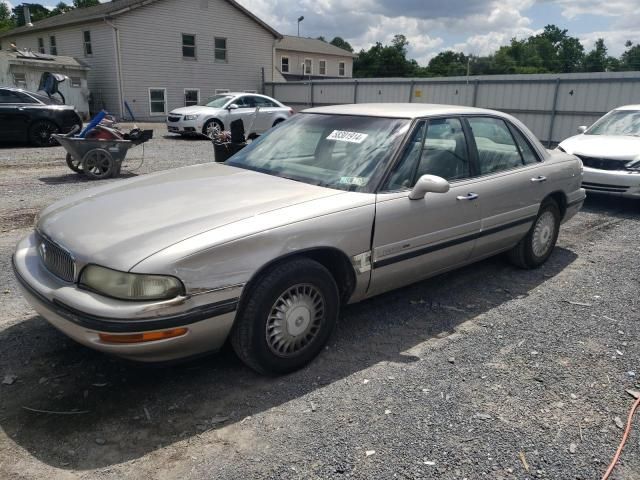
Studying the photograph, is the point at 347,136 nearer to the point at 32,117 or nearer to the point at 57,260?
the point at 57,260

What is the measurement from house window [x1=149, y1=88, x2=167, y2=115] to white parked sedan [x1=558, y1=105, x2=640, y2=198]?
2066 cm

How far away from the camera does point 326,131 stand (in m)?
4.12

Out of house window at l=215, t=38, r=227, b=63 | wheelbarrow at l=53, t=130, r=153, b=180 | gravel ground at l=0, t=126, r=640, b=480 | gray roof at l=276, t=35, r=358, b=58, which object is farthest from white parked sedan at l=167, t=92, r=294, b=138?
gray roof at l=276, t=35, r=358, b=58

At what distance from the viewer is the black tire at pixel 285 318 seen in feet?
9.55

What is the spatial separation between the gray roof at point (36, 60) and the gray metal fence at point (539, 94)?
43.3 feet

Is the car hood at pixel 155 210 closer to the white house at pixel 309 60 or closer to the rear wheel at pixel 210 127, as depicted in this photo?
the rear wheel at pixel 210 127

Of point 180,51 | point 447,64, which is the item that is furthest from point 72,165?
point 447,64

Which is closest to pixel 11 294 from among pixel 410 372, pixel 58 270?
pixel 58 270

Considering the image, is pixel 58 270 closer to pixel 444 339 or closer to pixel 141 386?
pixel 141 386

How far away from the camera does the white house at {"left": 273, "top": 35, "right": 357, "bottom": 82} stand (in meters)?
42.4

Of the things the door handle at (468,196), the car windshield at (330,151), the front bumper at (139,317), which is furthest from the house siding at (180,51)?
the front bumper at (139,317)

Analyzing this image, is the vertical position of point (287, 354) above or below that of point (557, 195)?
below

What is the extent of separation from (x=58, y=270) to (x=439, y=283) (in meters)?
3.26

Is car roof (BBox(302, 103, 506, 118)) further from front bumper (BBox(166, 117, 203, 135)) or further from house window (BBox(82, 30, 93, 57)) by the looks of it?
house window (BBox(82, 30, 93, 57))
